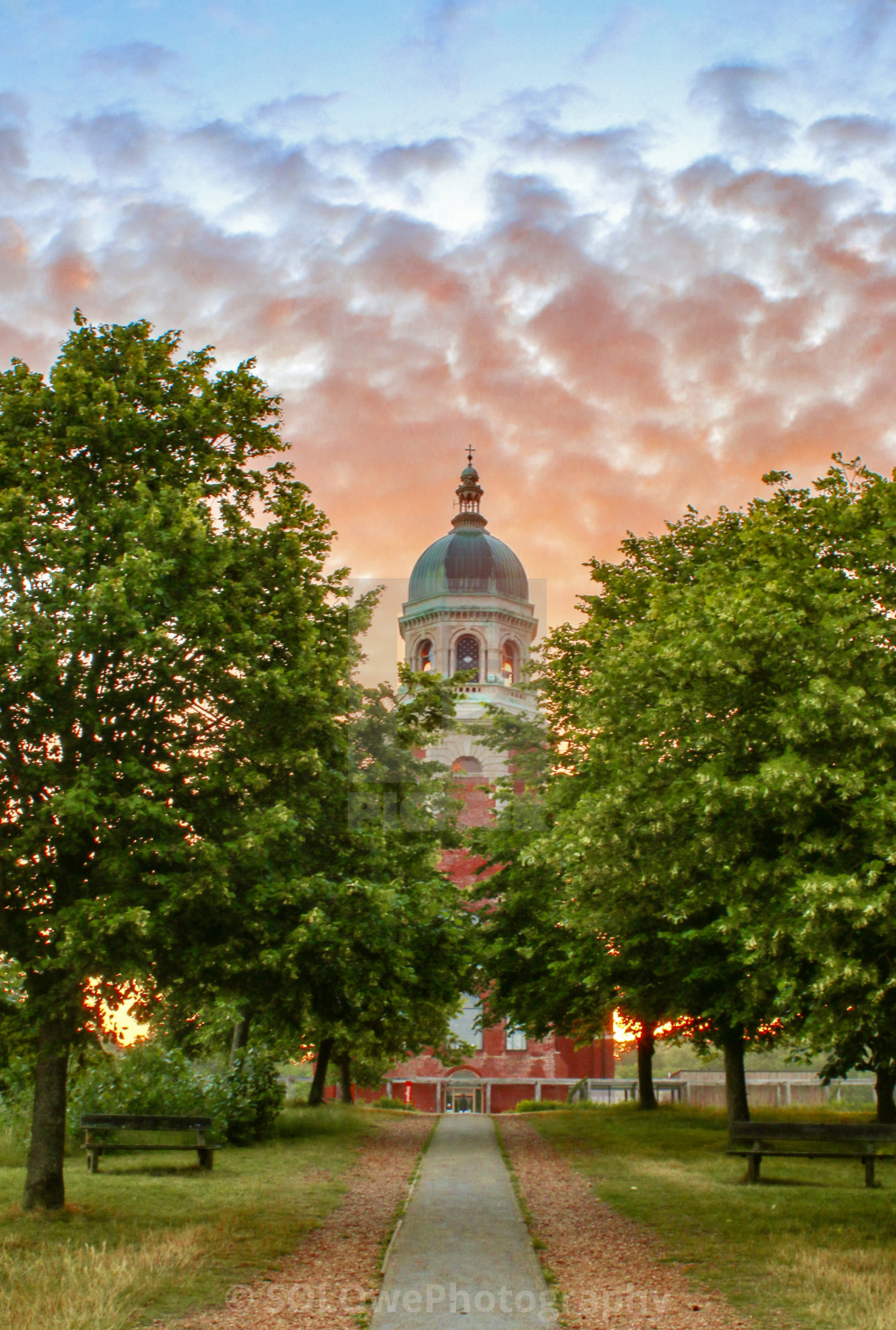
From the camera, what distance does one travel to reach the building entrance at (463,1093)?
172 feet

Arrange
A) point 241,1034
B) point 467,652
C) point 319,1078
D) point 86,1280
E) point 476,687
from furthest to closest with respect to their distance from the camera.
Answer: point 467,652, point 476,687, point 319,1078, point 241,1034, point 86,1280

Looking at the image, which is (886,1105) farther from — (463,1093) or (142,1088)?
(463,1093)

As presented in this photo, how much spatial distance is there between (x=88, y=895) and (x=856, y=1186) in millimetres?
11013

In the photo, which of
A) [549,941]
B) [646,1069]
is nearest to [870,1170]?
[549,941]

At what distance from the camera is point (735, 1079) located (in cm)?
2255

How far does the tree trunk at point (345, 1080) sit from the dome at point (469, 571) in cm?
2727

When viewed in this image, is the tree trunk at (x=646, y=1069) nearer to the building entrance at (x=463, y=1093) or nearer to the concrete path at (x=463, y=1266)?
the concrete path at (x=463, y=1266)

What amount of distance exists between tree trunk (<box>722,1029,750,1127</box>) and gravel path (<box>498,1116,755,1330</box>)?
582cm

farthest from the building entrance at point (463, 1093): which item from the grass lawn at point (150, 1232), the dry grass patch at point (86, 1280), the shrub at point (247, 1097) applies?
the dry grass patch at point (86, 1280)

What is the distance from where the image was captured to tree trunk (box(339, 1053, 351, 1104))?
38.7 metres

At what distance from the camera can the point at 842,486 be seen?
58.1 feet

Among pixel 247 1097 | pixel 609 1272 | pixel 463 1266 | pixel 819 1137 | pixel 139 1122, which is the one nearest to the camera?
pixel 463 1266

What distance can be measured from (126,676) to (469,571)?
48.2 m

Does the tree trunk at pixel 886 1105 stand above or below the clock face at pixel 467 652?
below
